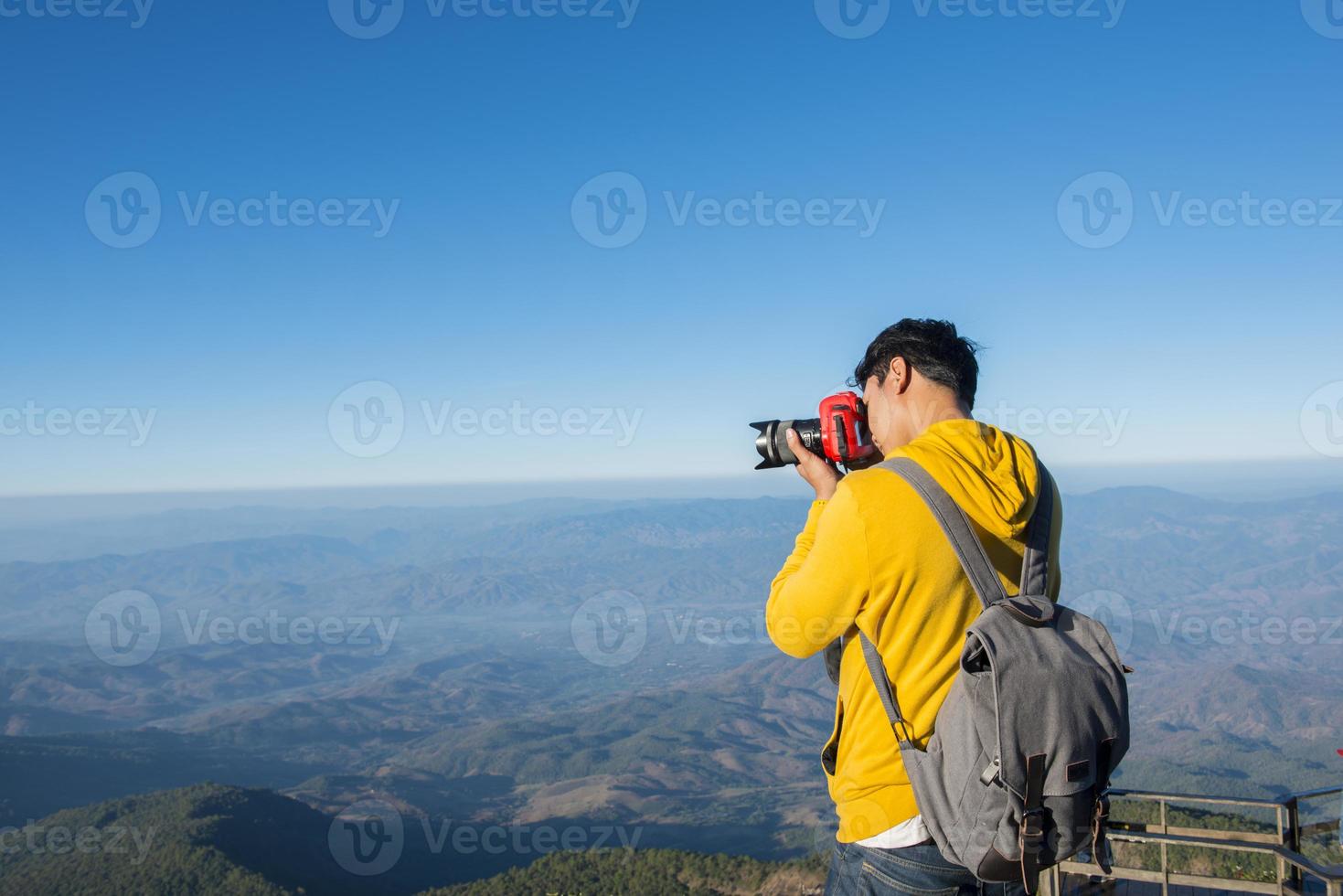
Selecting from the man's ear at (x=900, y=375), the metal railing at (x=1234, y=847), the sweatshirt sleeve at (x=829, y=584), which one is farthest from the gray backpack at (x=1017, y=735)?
the metal railing at (x=1234, y=847)

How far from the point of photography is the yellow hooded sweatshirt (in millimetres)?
1938

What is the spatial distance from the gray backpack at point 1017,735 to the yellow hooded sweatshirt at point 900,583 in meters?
0.05

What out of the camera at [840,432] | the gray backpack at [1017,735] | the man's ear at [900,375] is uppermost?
the man's ear at [900,375]

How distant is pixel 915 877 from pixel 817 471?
3.85 ft

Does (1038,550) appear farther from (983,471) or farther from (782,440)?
(782,440)

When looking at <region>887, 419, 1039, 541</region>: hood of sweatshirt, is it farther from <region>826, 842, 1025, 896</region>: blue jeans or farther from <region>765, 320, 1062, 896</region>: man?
<region>826, 842, 1025, 896</region>: blue jeans

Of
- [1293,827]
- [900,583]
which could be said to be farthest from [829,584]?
[1293,827]

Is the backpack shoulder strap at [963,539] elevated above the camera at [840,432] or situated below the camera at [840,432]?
below

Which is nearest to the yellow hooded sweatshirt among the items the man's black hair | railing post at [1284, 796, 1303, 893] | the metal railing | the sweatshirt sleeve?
the sweatshirt sleeve

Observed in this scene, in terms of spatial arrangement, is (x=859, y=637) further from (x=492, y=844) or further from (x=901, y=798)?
(x=492, y=844)

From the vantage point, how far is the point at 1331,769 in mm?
97688

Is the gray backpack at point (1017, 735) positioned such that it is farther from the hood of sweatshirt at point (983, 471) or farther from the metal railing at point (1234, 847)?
the metal railing at point (1234, 847)

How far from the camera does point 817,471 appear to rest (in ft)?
8.61

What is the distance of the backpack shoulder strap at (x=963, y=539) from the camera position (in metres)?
1.94
